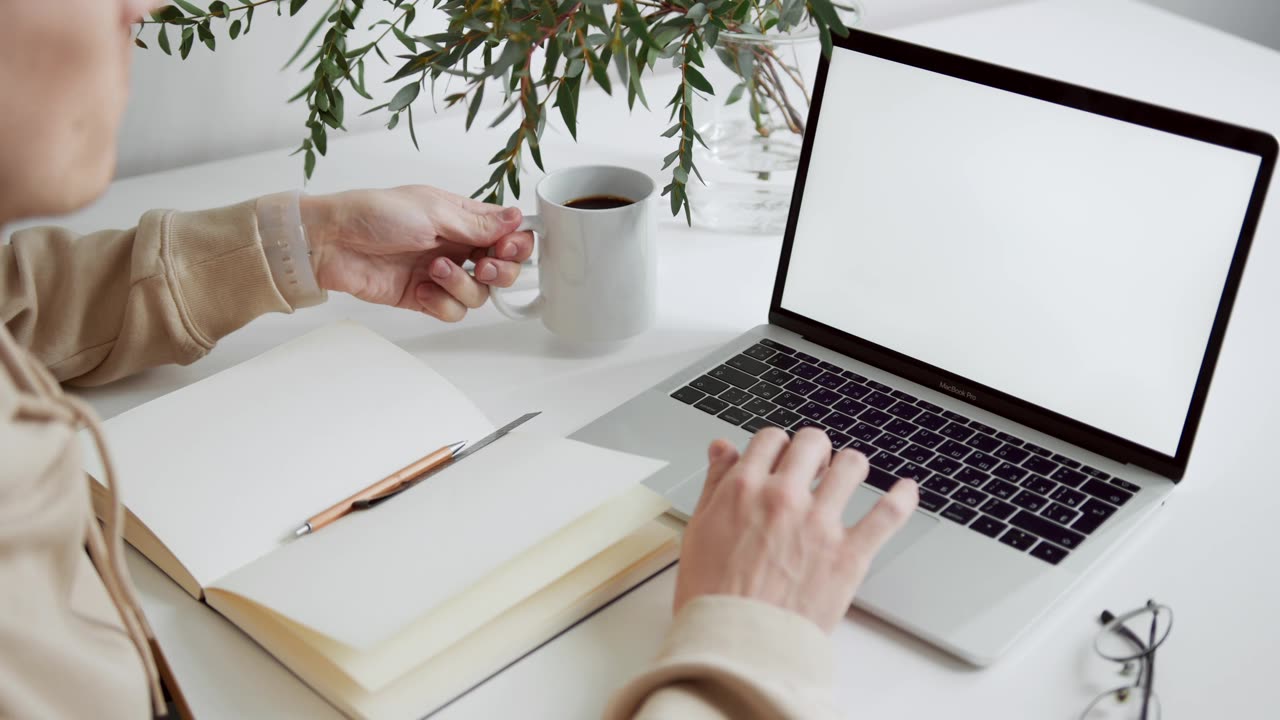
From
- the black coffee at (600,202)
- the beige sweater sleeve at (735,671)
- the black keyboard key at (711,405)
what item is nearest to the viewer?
the beige sweater sleeve at (735,671)

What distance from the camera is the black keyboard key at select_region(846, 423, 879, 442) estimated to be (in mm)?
796

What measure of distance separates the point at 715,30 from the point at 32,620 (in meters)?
0.59

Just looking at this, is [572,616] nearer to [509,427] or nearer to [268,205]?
[509,427]

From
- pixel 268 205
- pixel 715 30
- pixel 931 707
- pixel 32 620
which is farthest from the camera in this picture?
pixel 268 205

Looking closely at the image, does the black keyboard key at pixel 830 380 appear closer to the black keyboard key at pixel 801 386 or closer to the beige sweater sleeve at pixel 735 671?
the black keyboard key at pixel 801 386

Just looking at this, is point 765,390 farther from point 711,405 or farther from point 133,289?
point 133,289

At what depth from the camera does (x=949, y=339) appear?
84 centimetres

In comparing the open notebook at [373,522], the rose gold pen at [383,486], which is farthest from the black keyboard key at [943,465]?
the rose gold pen at [383,486]

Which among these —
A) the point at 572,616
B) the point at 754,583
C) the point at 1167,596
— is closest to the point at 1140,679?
the point at 1167,596

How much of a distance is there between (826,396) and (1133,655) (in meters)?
0.30

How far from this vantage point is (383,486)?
744 mm

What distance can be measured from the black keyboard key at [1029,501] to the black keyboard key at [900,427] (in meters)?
0.10

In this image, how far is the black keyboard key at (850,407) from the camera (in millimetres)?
823

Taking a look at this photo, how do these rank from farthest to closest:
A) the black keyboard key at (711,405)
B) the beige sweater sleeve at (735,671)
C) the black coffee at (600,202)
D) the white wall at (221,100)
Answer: the white wall at (221,100)
the black coffee at (600,202)
the black keyboard key at (711,405)
the beige sweater sleeve at (735,671)
